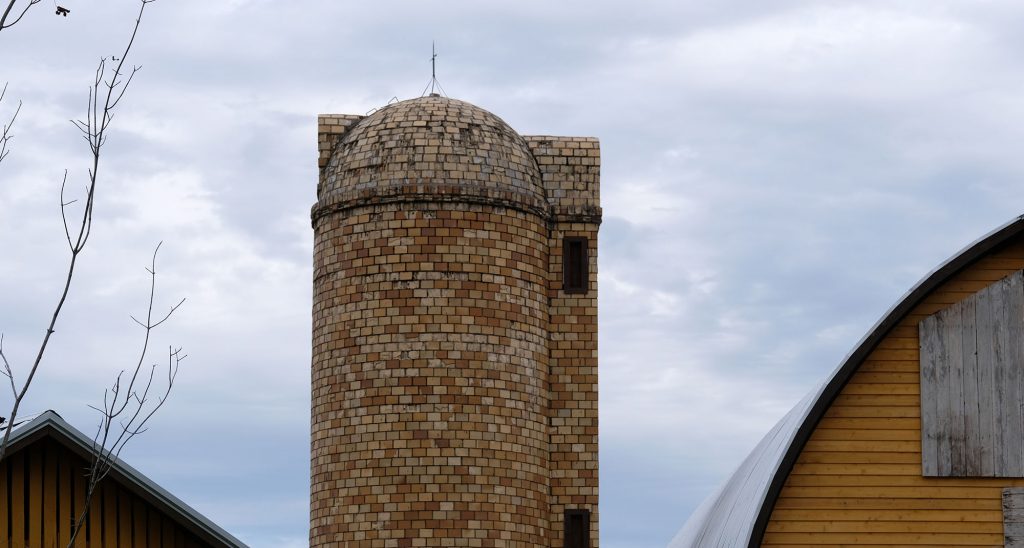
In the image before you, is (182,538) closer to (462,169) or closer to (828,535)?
(828,535)

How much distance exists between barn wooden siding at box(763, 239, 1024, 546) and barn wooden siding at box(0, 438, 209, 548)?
24.9 feet

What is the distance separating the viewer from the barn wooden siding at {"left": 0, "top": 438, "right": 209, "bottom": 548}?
60.8ft

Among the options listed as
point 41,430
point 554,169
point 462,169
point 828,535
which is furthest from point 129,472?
point 554,169

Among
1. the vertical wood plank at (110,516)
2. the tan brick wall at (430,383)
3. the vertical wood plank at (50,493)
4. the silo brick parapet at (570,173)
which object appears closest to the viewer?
the vertical wood plank at (50,493)

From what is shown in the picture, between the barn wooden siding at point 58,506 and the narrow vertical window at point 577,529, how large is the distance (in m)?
12.2

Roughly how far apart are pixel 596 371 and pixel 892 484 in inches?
449

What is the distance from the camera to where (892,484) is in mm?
19547

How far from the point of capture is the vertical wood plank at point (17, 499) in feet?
60.7

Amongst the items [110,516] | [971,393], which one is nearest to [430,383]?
[110,516]

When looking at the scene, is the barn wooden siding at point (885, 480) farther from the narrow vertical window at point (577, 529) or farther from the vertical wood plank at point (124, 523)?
the narrow vertical window at point (577, 529)

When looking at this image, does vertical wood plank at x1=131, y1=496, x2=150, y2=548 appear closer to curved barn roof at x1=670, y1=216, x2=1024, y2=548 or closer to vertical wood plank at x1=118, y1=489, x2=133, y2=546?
vertical wood plank at x1=118, y1=489, x2=133, y2=546

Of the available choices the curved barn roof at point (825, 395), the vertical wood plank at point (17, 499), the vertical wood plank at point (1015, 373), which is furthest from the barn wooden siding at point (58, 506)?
the vertical wood plank at point (1015, 373)

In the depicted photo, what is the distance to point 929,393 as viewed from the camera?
64.3 ft

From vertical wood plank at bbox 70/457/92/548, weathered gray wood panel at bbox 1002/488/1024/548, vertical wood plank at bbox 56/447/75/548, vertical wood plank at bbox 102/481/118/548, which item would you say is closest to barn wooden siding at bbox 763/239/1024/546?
weathered gray wood panel at bbox 1002/488/1024/548
